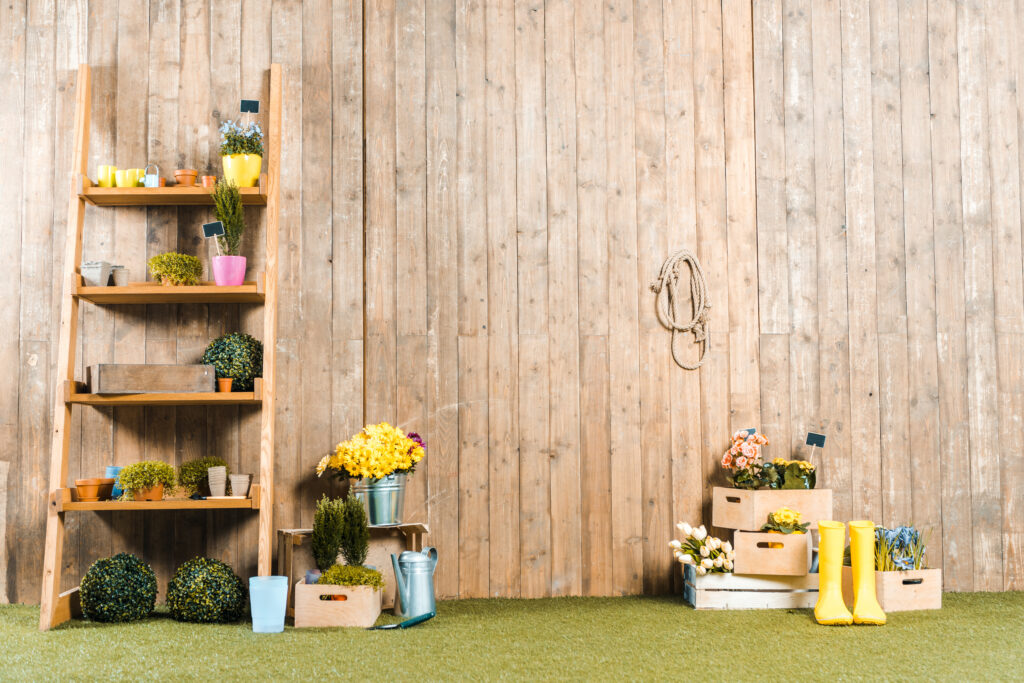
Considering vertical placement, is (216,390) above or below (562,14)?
below

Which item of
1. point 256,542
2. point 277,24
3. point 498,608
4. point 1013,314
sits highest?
point 277,24

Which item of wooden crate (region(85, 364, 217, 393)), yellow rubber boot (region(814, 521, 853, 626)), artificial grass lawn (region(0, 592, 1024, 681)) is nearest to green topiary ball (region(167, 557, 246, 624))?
artificial grass lawn (region(0, 592, 1024, 681))

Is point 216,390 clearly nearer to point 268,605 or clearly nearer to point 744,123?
point 268,605

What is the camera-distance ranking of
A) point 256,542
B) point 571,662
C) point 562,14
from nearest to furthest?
point 571,662 < point 256,542 < point 562,14

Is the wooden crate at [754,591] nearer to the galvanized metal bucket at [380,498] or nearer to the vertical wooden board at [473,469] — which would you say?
the vertical wooden board at [473,469]

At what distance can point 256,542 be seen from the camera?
3.24 metres

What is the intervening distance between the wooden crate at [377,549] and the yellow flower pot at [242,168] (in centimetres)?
134

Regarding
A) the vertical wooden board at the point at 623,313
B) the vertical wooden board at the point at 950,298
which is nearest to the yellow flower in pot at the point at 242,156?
the vertical wooden board at the point at 623,313

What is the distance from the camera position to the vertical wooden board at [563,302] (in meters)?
3.32

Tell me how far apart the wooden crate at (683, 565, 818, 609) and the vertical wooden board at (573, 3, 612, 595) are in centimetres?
44

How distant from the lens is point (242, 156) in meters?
3.14

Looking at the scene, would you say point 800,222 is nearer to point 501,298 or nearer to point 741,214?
point 741,214

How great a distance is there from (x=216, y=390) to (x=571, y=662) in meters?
1.61

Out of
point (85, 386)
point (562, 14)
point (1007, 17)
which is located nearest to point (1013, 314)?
point (1007, 17)
